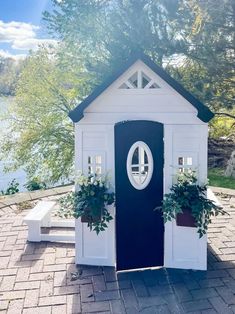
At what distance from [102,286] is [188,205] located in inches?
50.2

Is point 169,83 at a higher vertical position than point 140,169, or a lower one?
higher

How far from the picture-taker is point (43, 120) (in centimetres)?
1200

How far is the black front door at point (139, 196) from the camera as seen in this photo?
12.8 feet

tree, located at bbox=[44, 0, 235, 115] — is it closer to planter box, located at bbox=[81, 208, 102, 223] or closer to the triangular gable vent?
the triangular gable vent

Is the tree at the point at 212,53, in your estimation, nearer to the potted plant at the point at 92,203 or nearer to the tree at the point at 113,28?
the tree at the point at 113,28

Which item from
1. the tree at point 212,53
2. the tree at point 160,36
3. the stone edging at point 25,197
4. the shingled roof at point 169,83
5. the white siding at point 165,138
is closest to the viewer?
the shingled roof at point 169,83

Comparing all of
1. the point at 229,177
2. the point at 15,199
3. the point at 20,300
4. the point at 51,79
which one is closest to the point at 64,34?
the point at 51,79

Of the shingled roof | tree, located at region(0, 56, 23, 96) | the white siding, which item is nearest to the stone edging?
the white siding

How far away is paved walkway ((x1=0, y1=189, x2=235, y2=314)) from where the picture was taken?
330cm

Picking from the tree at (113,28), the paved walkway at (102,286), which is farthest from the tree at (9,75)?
the paved walkway at (102,286)

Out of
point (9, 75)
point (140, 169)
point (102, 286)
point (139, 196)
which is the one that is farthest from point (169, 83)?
point (9, 75)

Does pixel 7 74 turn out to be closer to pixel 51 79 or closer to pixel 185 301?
pixel 51 79

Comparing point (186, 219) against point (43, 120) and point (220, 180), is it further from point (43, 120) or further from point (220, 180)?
point (43, 120)

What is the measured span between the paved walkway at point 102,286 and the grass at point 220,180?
366 cm
